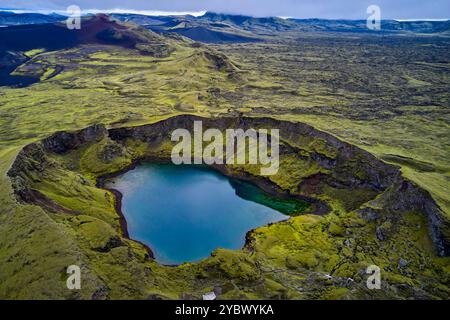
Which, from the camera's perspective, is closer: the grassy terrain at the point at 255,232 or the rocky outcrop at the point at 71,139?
the grassy terrain at the point at 255,232

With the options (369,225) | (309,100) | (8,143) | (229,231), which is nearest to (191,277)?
(229,231)

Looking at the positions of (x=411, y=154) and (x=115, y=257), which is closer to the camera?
(x=115, y=257)

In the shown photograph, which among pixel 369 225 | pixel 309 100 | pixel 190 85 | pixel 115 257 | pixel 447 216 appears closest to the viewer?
pixel 115 257

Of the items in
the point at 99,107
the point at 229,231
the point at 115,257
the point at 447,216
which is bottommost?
the point at 229,231

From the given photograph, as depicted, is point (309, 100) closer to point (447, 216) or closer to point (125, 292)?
point (447, 216)

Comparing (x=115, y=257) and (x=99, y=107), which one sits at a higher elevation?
(x=99, y=107)

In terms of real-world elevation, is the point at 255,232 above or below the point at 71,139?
below

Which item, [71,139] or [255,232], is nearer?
[255,232]

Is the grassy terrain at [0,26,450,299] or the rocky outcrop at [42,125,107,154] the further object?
the rocky outcrop at [42,125,107,154]
